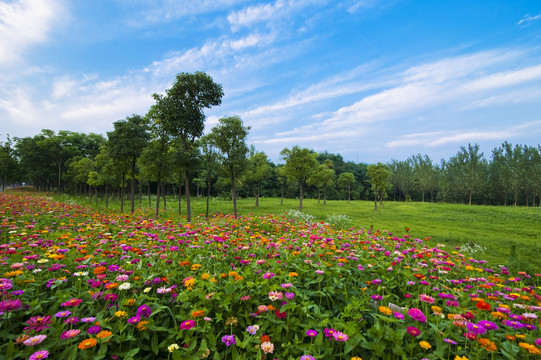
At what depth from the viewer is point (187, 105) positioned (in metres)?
14.7

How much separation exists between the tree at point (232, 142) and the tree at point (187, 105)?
264cm

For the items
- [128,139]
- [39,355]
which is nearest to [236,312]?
[39,355]

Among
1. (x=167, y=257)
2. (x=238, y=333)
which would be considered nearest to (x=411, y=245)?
(x=238, y=333)

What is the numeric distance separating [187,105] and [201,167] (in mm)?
6446

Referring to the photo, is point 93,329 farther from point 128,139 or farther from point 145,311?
point 128,139

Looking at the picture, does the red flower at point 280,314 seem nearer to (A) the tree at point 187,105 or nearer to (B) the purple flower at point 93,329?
(B) the purple flower at point 93,329

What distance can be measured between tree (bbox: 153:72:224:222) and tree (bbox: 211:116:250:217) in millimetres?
2642

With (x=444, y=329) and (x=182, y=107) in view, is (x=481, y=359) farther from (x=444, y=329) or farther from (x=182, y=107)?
(x=182, y=107)

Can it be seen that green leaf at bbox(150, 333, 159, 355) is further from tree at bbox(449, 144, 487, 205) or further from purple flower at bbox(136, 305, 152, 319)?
tree at bbox(449, 144, 487, 205)

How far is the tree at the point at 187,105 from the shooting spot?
569 inches

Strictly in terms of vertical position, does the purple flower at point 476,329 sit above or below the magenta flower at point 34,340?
below

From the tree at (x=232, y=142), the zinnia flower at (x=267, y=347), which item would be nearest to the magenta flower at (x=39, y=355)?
the zinnia flower at (x=267, y=347)

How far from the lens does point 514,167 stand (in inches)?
2154

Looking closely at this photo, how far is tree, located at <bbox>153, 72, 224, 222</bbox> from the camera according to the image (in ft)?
47.4
